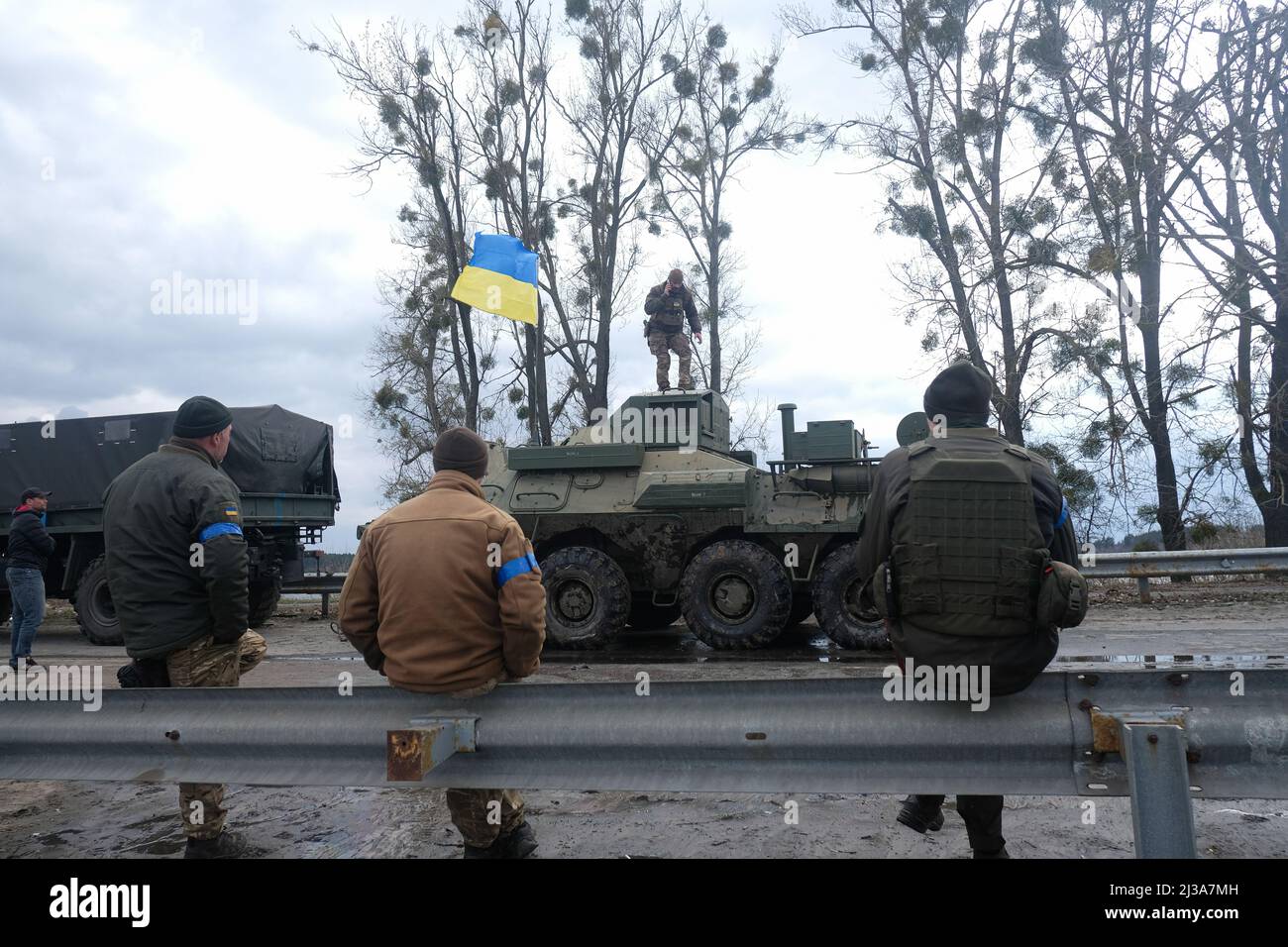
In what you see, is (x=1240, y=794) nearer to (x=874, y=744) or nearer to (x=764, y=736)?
(x=874, y=744)

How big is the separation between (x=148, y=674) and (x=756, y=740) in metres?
2.73

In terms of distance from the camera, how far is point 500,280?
11.2 m

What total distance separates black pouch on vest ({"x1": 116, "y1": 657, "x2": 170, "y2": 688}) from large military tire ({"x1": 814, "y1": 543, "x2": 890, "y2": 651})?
6.40 metres

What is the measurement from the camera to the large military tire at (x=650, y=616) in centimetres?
1166

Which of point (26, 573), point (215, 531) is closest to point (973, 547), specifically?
point (215, 531)

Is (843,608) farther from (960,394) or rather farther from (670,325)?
(960,394)

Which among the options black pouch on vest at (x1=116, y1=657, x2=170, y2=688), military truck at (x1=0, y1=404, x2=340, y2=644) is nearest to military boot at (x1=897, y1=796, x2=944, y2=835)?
black pouch on vest at (x1=116, y1=657, x2=170, y2=688)

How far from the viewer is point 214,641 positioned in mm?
4074

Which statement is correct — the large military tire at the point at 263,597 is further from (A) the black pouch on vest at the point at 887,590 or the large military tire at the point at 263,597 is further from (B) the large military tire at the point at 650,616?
(A) the black pouch on vest at the point at 887,590

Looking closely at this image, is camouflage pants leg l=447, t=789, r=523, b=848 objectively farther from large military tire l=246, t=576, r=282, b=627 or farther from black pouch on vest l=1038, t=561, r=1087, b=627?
large military tire l=246, t=576, r=282, b=627

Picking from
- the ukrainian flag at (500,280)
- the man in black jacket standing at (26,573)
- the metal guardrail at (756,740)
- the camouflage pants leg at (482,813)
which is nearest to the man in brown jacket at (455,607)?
the camouflage pants leg at (482,813)

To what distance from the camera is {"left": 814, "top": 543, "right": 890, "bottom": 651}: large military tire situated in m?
9.08
